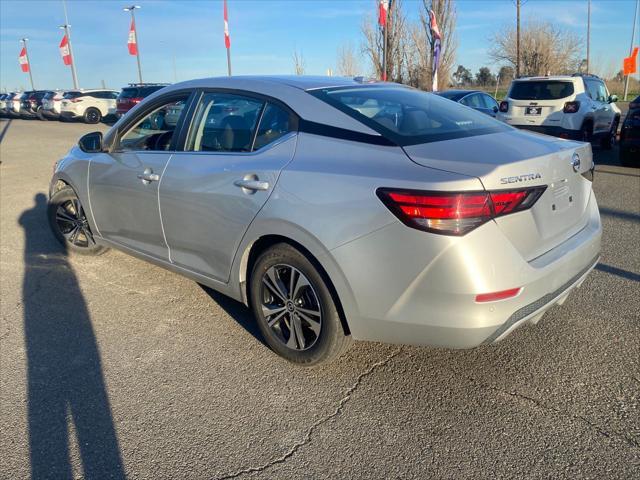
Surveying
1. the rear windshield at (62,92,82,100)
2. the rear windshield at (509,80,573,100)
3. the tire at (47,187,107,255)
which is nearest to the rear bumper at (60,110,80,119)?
the rear windshield at (62,92,82,100)

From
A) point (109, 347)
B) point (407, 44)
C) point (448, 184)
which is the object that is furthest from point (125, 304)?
point (407, 44)

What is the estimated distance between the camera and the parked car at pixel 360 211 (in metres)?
2.43

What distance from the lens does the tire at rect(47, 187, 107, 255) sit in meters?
5.07

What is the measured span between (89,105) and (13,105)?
13.1 m

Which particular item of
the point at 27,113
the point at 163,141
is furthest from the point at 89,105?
the point at 163,141

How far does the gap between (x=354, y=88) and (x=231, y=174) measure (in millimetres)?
989

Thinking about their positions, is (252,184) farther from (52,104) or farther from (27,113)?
(27,113)

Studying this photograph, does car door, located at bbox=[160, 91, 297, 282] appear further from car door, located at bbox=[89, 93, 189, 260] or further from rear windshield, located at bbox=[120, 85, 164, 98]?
rear windshield, located at bbox=[120, 85, 164, 98]

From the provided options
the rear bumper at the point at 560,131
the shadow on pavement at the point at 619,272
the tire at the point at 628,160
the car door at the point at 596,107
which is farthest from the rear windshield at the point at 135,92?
the shadow on pavement at the point at 619,272

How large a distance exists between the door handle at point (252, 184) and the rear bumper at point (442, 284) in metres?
0.63

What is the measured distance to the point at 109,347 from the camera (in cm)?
345

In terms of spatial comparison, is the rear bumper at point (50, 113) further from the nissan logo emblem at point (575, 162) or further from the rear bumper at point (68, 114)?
the nissan logo emblem at point (575, 162)

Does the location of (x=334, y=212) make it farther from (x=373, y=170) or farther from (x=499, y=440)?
(x=499, y=440)

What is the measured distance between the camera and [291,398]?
2.87m
